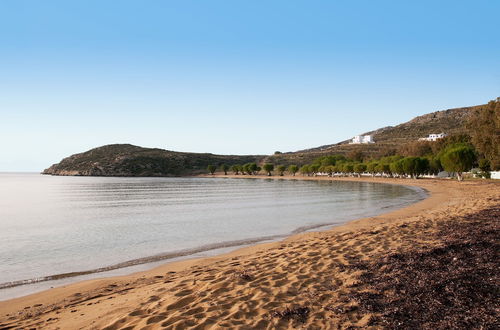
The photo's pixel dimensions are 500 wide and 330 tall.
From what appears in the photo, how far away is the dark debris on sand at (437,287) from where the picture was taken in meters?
6.34

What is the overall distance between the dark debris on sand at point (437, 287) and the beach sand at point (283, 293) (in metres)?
0.02

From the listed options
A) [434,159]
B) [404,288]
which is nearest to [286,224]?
[404,288]

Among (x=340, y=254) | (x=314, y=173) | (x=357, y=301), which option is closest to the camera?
(x=357, y=301)

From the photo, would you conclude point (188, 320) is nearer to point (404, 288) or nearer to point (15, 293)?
point (404, 288)

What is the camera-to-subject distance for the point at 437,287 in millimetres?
7836

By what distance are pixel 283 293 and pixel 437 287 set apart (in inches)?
137

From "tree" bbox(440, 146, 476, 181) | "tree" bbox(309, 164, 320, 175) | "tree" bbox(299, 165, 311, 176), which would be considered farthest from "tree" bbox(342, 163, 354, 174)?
"tree" bbox(440, 146, 476, 181)

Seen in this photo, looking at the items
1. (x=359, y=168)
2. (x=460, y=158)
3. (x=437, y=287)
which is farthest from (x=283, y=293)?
(x=359, y=168)

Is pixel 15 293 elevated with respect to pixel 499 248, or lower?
lower

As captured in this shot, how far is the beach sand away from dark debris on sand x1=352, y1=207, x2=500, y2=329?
0.02 metres

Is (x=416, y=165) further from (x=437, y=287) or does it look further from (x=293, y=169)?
(x=437, y=287)

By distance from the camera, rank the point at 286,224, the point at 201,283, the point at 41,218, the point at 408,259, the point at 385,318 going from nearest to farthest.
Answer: the point at 385,318 < the point at 201,283 < the point at 408,259 < the point at 286,224 < the point at 41,218

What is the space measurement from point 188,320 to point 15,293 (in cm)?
701

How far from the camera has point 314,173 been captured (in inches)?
6481
